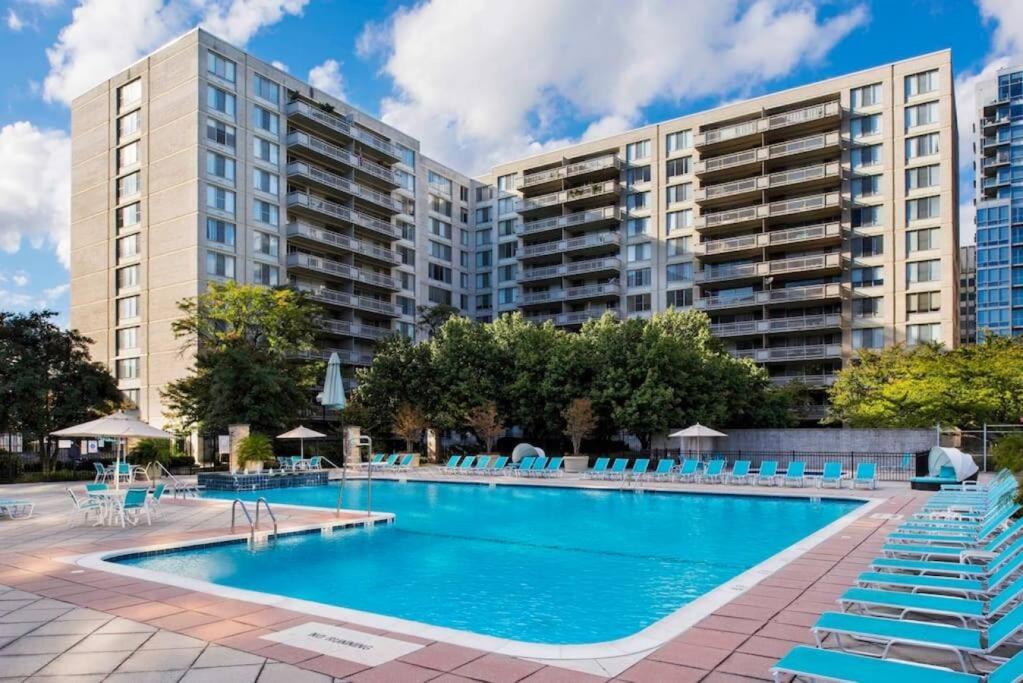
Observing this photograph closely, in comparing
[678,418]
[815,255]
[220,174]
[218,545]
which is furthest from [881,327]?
[218,545]

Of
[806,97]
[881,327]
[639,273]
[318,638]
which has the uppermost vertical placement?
[806,97]

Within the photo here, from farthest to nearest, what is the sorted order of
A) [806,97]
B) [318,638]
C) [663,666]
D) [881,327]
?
[806,97] → [881,327] → [318,638] → [663,666]

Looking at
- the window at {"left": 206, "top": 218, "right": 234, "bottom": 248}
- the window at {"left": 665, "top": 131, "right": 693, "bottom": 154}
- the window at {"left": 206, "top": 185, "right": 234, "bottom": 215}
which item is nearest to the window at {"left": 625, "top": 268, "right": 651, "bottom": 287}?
the window at {"left": 665, "top": 131, "right": 693, "bottom": 154}

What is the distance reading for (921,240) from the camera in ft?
159

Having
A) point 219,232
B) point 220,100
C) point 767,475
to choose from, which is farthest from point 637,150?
point 767,475

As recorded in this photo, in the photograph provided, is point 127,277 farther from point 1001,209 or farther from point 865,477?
point 1001,209

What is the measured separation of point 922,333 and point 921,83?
1630 centimetres

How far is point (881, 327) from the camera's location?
4925cm

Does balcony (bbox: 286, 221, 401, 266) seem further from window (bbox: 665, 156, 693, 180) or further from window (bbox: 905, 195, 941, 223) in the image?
window (bbox: 905, 195, 941, 223)

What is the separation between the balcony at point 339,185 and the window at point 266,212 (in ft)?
9.03

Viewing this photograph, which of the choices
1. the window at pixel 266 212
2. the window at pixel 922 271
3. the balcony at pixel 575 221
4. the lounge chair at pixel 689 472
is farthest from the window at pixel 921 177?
the window at pixel 266 212

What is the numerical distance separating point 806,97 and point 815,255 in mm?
11432

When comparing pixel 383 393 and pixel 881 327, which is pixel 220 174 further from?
pixel 881 327

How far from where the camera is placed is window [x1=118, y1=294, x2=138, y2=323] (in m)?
47.2
